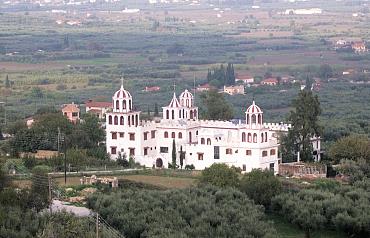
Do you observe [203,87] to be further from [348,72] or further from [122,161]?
[122,161]

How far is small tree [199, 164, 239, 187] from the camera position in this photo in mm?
43500

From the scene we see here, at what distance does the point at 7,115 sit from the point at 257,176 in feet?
108

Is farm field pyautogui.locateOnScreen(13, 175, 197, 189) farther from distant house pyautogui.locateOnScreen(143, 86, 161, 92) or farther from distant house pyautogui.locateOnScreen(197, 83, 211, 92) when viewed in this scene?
distant house pyautogui.locateOnScreen(143, 86, 161, 92)

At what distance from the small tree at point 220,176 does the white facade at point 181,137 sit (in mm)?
5067

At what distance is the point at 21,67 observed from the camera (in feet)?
383

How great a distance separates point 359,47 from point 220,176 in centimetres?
9839

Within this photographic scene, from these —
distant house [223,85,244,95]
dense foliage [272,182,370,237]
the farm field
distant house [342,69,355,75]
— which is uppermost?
distant house [342,69,355,75]

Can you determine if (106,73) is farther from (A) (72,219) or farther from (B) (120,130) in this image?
(A) (72,219)

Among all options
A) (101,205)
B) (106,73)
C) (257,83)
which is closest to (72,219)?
(101,205)

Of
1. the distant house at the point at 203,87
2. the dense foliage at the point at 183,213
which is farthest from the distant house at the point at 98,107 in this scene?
the dense foliage at the point at 183,213

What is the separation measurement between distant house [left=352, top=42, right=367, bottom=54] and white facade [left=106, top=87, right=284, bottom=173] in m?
86.3

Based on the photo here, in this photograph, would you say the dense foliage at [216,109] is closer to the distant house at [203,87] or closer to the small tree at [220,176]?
the small tree at [220,176]

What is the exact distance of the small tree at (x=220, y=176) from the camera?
43.5 metres

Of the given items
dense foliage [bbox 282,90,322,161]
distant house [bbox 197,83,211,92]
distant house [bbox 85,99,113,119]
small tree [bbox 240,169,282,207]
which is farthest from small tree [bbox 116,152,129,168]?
distant house [bbox 197,83,211,92]
